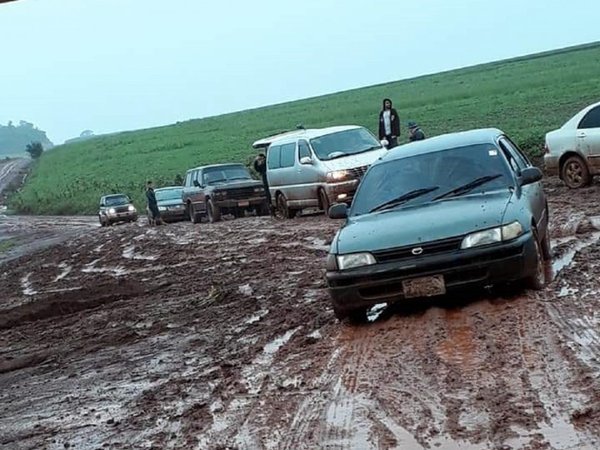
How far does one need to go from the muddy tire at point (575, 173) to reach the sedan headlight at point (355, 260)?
11.8 meters

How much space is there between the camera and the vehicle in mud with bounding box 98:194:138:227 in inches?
1624

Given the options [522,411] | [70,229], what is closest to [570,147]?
[522,411]

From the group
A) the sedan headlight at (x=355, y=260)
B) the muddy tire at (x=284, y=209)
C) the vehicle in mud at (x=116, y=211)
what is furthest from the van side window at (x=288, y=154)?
the vehicle in mud at (x=116, y=211)

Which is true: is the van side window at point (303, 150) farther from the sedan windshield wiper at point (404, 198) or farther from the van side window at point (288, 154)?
the sedan windshield wiper at point (404, 198)

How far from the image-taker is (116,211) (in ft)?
136

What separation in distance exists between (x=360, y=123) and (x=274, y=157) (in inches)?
1834

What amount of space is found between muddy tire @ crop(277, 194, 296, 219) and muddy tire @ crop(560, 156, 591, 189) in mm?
6695

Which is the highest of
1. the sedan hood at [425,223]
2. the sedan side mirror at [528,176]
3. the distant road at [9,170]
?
the sedan side mirror at [528,176]

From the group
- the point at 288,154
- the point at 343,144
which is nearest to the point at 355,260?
the point at 343,144

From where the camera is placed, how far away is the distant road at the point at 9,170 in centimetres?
10219

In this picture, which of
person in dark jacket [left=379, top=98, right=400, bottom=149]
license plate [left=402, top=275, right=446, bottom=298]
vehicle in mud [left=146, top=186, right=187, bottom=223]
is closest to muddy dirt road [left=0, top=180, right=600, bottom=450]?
license plate [left=402, top=275, right=446, bottom=298]

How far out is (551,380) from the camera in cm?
647

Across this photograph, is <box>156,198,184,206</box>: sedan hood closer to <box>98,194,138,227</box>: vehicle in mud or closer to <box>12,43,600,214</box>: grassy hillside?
<box>98,194,138,227</box>: vehicle in mud

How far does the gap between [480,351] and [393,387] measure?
3.09 ft
